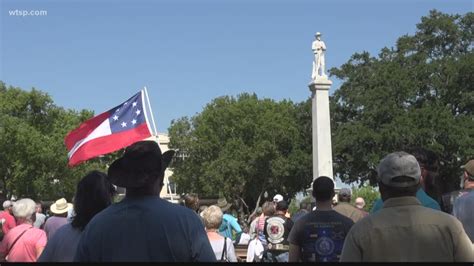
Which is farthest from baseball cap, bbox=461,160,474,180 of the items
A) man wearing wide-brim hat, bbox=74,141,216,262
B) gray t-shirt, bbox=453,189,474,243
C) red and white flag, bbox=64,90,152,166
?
red and white flag, bbox=64,90,152,166

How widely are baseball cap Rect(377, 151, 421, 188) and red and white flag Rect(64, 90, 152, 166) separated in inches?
484

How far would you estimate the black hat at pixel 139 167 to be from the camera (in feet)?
12.6

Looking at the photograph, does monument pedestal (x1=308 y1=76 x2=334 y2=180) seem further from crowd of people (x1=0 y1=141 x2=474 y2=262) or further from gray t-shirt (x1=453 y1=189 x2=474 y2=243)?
crowd of people (x1=0 y1=141 x2=474 y2=262)

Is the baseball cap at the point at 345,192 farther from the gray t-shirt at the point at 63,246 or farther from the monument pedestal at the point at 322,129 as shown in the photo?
the monument pedestal at the point at 322,129

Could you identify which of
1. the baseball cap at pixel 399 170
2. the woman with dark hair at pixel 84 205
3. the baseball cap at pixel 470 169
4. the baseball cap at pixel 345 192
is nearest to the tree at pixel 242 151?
the baseball cap at pixel 345 192

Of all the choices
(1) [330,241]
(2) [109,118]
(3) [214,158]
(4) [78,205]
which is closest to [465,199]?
(1) [330,241]

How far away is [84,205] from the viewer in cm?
488

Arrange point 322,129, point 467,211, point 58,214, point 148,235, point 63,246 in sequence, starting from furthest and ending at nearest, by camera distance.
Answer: point 322,129 < point 58,214 < point 467,211 < point 63,246 < point 148,235

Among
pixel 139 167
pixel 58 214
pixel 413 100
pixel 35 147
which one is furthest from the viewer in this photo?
pixel 35 147

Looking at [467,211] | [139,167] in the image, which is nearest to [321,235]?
[467,211]

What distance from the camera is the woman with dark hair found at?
4.83 m

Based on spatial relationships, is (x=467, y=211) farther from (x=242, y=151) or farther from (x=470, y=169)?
(x=242, y=151)

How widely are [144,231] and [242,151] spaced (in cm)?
5912

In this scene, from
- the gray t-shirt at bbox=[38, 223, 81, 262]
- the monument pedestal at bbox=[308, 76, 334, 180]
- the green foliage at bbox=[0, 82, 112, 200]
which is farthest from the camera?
the green foliage at bbox=[0, 82, 112, 200]
